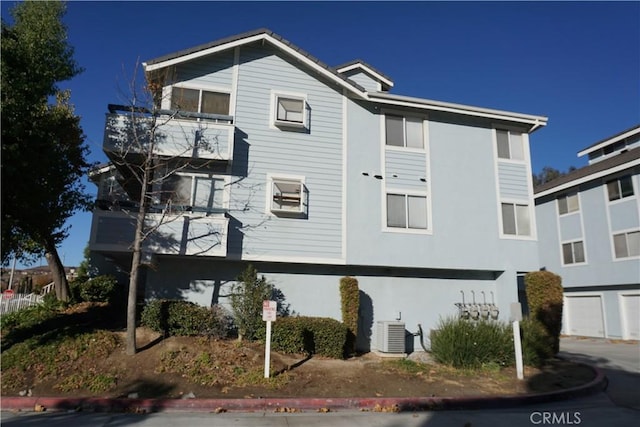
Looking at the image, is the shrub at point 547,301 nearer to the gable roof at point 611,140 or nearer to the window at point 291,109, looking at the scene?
the window at point 291,109

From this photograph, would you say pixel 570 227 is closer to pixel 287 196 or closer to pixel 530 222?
pixel 530 222

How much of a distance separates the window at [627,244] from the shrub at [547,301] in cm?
1114

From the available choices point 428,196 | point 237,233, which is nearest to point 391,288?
point 428,196

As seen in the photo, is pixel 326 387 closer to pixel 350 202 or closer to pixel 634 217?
pixel 350 202

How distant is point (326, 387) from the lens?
1009 centimetres

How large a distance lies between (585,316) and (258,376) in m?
23.1

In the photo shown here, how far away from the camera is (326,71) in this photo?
51.0 ft

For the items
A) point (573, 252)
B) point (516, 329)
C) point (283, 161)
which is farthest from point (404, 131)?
point (573, 252)

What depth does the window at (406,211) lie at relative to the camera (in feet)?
51.0

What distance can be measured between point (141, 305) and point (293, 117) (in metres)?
7.61

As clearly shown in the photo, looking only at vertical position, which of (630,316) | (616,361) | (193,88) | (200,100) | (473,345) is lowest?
(616,361)

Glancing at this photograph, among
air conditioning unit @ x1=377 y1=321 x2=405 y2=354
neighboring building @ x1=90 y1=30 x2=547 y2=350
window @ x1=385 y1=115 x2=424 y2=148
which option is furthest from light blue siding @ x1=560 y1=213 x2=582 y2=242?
air conditioning unit @ x1=377 y1=321 x2=405 y2=354

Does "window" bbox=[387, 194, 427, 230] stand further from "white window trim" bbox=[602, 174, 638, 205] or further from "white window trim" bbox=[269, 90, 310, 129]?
"white window trim" bbox=[602, 174, 638, 205]

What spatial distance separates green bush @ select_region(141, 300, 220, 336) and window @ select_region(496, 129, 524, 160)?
1219 centimetres
